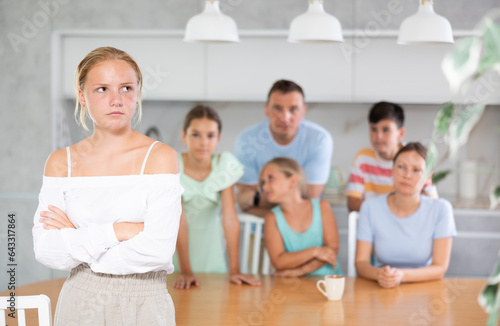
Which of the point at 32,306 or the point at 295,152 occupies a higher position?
the point at 295,152

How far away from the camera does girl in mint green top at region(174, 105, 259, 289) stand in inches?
82.7

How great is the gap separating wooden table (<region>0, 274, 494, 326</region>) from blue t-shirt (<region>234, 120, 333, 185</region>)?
1096 millimetres

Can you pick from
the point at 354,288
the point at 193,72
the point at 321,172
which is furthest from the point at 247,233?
Answer: the point at 193,72

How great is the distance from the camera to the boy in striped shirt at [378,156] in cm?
277

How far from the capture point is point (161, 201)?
112 cm

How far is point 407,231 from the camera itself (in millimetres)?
2029

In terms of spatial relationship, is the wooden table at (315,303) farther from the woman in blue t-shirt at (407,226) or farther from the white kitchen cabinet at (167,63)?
the white kitchen cabinet at (167,63)

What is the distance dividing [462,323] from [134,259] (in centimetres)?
79

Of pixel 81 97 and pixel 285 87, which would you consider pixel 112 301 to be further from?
pixel 285 87

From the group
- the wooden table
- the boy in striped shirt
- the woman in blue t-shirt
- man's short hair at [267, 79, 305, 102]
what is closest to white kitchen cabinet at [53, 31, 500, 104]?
the boy in striped shirt

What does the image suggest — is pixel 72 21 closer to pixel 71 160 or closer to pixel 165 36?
pixel 165 36

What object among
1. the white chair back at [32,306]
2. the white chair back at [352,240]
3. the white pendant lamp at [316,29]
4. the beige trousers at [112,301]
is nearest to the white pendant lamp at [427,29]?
the white pendant lamp at [316,29]

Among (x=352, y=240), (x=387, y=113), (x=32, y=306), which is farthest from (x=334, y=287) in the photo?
(x=387, y=113)

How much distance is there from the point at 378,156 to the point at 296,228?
94 centimetres
